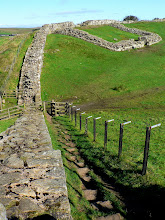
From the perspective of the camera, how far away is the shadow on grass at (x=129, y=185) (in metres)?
7.18

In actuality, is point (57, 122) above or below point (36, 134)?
below

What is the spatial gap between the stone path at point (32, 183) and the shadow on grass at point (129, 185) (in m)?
2.51

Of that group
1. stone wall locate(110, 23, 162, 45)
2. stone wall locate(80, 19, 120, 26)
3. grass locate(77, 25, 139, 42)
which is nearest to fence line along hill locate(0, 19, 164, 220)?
grass locate(77, 25, 139, 42)

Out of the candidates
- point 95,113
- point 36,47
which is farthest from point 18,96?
point 36,47

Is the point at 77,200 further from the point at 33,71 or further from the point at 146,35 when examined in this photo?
the point at 146,35

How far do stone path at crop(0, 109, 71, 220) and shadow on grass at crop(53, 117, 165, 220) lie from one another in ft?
8.24

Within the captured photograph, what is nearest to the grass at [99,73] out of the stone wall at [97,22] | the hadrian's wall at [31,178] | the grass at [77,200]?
the stone wall at [97,22]

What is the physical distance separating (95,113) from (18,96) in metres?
13.1

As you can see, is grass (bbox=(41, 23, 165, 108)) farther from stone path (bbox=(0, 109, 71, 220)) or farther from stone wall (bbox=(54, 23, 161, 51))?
stone path (bbox=(0, 109, 71, 220))

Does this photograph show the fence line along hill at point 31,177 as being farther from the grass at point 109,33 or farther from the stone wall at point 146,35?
the stone wall at point 146,35

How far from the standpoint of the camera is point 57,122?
22.0 m

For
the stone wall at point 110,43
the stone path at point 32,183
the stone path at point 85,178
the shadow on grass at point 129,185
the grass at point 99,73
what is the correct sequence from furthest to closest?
the stone wall at point 110,43, the grass at point 99,73, the stone path at point 85,178, the shadow on grass at point 129,185, the stone path at point 32,183

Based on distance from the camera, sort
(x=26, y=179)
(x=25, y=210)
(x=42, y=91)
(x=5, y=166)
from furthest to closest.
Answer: (x=42, y=91)
(x=5, y=166)
(x=26, y=179)
(x=25, y=210)

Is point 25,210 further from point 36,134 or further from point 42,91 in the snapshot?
point 42,91
